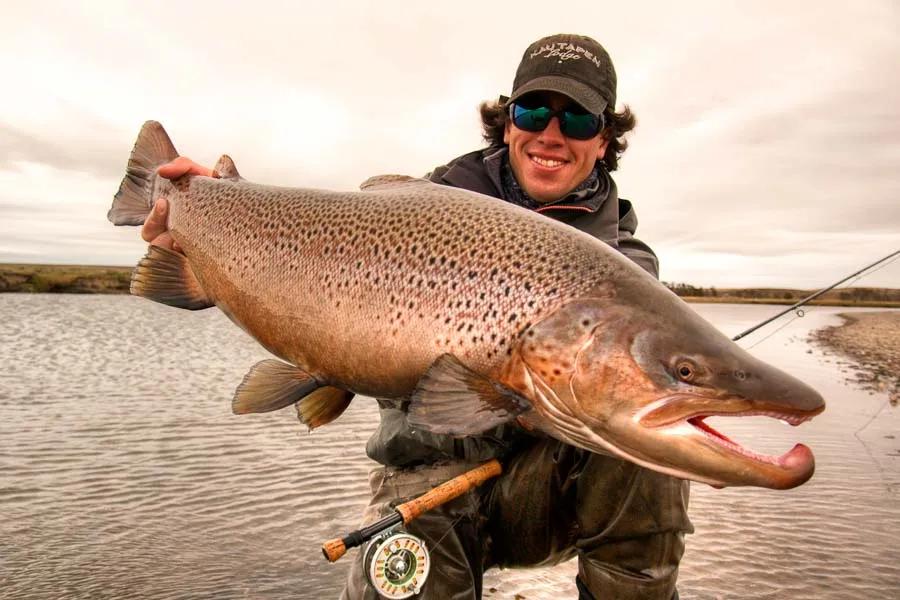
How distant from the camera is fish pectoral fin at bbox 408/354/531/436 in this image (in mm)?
2230

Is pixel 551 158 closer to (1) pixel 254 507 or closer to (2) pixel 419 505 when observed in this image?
(2) pixel 419 505

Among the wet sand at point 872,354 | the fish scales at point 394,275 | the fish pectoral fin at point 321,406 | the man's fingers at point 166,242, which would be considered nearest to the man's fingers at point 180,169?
the man's fingers at point 166,242

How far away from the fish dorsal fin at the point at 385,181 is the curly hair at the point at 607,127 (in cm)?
143

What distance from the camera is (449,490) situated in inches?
113

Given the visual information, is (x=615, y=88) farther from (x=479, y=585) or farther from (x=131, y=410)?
(x=131, y=410)

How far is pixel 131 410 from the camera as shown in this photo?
30.9 ft

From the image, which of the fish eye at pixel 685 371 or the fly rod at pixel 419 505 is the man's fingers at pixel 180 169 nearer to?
the fly rod at pixel 419 505

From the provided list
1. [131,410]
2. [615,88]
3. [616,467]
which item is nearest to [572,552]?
[616,467]

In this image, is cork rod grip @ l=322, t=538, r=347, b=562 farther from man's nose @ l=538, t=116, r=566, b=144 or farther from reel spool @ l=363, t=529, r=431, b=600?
man's nose @ l=538, t=116, r=566, b=144

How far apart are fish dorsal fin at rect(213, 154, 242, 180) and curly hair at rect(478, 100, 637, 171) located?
1730 millimetres

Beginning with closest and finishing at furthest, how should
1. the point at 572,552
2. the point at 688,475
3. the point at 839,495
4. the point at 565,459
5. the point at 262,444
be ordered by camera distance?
the point at 688,475 → the point at 565,459 → the point at 572,552 → the point at 839,495 → the point at 262,444

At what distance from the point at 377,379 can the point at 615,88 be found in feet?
8.07

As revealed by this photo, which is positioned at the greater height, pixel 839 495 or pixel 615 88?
pixel 615 88

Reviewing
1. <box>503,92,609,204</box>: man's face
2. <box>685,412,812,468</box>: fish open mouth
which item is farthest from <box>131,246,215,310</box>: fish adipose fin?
<box>685,412,812,468</box>: fish open mouth
